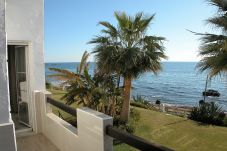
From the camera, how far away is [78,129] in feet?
12.0

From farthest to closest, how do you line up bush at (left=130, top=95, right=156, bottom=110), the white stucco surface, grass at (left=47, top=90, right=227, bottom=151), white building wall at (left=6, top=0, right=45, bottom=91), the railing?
1. bush at (left=130, top=95, right=156, bottom=110)
2. grass at (left=47, top=90, right=227, bottom=151)
3. white building wall at (left=6, top=0, right=45, bottom=91)
4. the white stucco surface
5. the railing

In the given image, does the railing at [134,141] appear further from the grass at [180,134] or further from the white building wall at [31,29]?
the grass at [180,134]

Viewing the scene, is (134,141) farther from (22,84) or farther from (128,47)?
(128,47)

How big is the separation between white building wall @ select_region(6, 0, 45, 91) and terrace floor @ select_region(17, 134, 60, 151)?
110 centimetres

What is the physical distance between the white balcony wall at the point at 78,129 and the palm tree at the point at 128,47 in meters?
4.26

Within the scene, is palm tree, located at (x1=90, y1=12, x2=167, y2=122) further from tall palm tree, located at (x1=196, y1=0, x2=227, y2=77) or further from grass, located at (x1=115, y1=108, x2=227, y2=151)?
tall palm tree, located at (x1=196, y1=0, x2=227, y2=77)

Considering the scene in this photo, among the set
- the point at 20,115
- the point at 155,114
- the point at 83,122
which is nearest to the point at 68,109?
the point at 83,122

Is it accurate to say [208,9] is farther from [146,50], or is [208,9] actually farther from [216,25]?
[146,50]

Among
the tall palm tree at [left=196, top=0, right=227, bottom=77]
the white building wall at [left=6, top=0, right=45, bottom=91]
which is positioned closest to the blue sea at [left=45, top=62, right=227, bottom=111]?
the tall palm tree at [left=196, top=0, right=227, bottom=77]

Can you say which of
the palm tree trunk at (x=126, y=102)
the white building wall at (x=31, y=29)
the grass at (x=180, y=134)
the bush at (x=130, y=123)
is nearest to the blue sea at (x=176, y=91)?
the grass at (x=180, y=134)

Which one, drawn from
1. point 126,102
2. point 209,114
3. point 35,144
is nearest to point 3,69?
point 35,144

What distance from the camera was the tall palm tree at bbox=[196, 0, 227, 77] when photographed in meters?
6.93

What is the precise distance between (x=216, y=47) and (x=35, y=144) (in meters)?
5.80

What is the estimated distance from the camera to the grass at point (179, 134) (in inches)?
310
